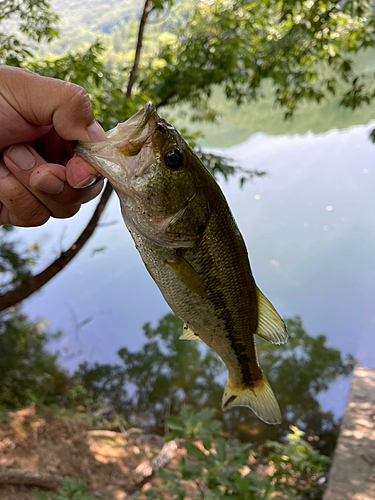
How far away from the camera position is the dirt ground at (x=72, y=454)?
3643mm

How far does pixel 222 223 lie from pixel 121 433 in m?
5.12

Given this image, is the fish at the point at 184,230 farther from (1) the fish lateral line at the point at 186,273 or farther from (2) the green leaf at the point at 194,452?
(2) the green leaf at the point at 194,452

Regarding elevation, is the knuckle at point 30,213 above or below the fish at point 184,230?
below

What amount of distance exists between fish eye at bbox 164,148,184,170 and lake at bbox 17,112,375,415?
206 inches

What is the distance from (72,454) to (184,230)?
424 centimetres

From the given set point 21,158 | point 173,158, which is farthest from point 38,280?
point 173,158

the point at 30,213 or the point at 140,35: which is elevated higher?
the point at 140,35

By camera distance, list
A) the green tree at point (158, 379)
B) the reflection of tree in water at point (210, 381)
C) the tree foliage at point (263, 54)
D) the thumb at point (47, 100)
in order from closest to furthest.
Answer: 1. the thumb at point (47, 100)
2. the tree foliage at point (263, 54)
3. the reflection of tree in water at point (210, 381)
4. the green tree at point (158, 379)

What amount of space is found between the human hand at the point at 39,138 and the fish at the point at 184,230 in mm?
59

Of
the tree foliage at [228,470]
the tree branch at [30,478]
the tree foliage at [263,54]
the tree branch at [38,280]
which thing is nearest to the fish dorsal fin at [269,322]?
the tree foliage at [228,470]

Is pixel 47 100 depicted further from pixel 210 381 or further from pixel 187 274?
pixel 210 381

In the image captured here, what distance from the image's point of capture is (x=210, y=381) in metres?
6.37

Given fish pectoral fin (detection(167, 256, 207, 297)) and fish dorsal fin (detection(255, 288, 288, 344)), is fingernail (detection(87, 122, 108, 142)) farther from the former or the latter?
fish dorsal fin (detection(255, 288, 288, 344))

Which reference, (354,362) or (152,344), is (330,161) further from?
(152,344)
